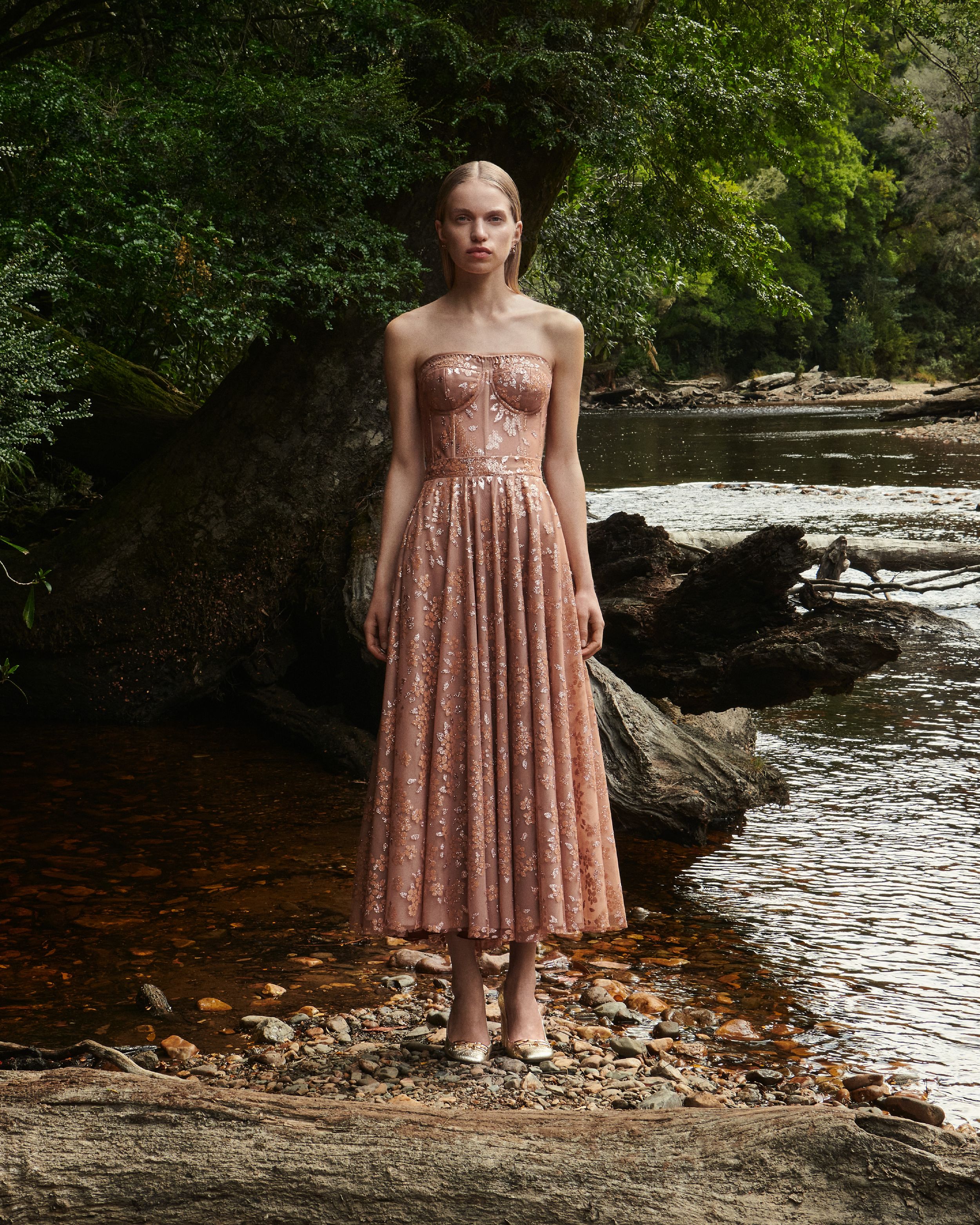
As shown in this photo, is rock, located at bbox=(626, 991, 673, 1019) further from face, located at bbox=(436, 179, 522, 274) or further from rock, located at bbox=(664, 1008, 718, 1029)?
face, located at bbox=(436, 179, 522, 274)

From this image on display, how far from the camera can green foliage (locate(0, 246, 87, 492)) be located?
462 centimetres

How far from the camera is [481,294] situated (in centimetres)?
316

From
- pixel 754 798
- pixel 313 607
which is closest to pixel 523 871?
pixel 754 798

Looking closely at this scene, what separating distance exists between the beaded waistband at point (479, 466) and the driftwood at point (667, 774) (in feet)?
8.72

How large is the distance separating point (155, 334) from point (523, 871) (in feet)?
19.3

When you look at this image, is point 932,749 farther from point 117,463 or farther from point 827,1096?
point 117,463

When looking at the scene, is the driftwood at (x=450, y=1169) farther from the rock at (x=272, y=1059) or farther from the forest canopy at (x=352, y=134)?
the forest canopy at (x=352, y=134)

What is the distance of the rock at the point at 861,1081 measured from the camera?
322 centimetres

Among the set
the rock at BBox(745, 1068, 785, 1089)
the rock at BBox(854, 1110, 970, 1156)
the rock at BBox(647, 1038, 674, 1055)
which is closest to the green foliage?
the rock at BBox(647, 1038, 674, 1055)

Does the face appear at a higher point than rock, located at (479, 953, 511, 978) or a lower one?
higher

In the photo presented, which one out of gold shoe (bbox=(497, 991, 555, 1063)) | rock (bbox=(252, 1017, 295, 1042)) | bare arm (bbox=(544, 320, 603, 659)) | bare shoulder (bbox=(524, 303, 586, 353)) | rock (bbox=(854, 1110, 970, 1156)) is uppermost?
bare shoulder (bbox=(524, 303, 586, 353))

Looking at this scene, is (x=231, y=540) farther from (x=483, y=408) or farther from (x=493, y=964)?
(x=483, y=408)

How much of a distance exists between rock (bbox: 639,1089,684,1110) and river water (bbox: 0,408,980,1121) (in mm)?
466

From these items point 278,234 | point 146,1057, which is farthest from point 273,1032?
point 278,234
